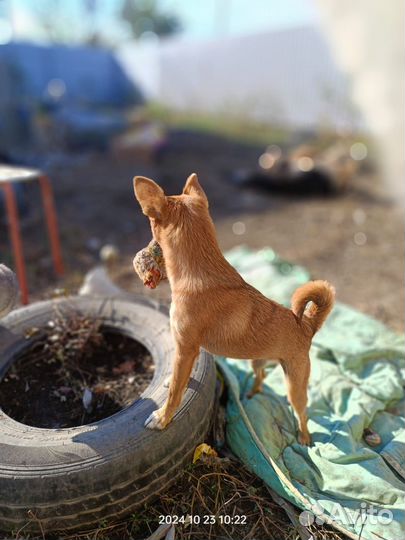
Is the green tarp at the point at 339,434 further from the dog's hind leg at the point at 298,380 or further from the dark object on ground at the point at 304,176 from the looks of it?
the dark object on ground at the point at 304,176

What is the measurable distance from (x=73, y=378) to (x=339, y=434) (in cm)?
167

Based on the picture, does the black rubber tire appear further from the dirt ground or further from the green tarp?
the dirt ground

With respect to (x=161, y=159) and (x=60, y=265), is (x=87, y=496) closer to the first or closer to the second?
(x=60, y=265)

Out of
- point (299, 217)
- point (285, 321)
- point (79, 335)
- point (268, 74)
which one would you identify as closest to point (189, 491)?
point (285, 321)

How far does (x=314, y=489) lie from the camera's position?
2193 millimetres

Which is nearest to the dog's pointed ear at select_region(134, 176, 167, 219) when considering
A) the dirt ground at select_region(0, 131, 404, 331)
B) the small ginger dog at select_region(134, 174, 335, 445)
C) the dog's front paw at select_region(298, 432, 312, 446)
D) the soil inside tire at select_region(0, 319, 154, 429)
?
the small ginger dog at select_region(134, 174, 335, 445)

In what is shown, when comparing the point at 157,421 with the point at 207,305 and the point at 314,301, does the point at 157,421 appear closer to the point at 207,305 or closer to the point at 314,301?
the point at 207,305

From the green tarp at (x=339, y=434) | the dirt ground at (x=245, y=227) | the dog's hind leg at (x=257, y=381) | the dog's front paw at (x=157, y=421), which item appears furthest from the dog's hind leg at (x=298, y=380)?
the dirt ground at (x=245, y=227)

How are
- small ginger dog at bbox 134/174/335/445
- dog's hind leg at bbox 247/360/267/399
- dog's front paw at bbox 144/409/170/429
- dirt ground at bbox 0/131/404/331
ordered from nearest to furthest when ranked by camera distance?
small ginger dog at bbox 134/174/335/445
dog's front paw at bbox 144/409/170/429
dog's hind leg at bbox 247/360/267/399
dirt ground at bbox 0/131/404/331

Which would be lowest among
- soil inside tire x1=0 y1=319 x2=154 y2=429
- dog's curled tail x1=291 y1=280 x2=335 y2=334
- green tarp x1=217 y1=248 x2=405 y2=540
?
green tarp x1=217 y1=248 x2=405 y2=540

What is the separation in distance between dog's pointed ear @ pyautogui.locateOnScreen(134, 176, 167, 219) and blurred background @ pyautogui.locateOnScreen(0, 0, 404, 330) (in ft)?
6.58

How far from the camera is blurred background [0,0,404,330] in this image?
231 inches

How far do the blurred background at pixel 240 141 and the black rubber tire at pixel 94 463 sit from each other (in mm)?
1787

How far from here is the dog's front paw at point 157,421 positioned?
77.2 inches
